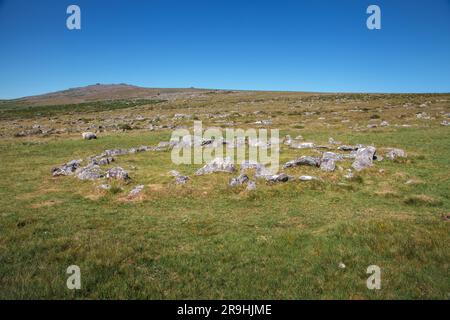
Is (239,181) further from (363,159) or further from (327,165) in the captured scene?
(363,159)

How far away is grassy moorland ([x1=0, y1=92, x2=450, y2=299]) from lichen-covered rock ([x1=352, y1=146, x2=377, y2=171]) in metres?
0.65

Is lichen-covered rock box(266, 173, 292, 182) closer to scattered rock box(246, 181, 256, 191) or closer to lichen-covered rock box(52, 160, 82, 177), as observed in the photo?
scattered rock box(246, 181, 256, 191)

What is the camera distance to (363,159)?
25.4 meters

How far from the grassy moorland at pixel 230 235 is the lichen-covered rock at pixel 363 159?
648 mm

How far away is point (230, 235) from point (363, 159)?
16.8 metres

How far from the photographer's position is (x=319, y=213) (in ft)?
53.2

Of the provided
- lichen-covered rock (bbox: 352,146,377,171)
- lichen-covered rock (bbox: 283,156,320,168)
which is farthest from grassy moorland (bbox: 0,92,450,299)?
lichen-covered rock (bbox: 283,156,320,168)

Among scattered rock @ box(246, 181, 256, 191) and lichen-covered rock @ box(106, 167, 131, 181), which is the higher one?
lichen-covered rock @ box(106, 167, 131, 181)

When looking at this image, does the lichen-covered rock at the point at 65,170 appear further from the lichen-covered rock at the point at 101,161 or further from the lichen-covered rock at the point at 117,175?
the lichen-covered rock at the point at 117,175

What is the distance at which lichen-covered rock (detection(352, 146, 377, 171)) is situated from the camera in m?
24.4
